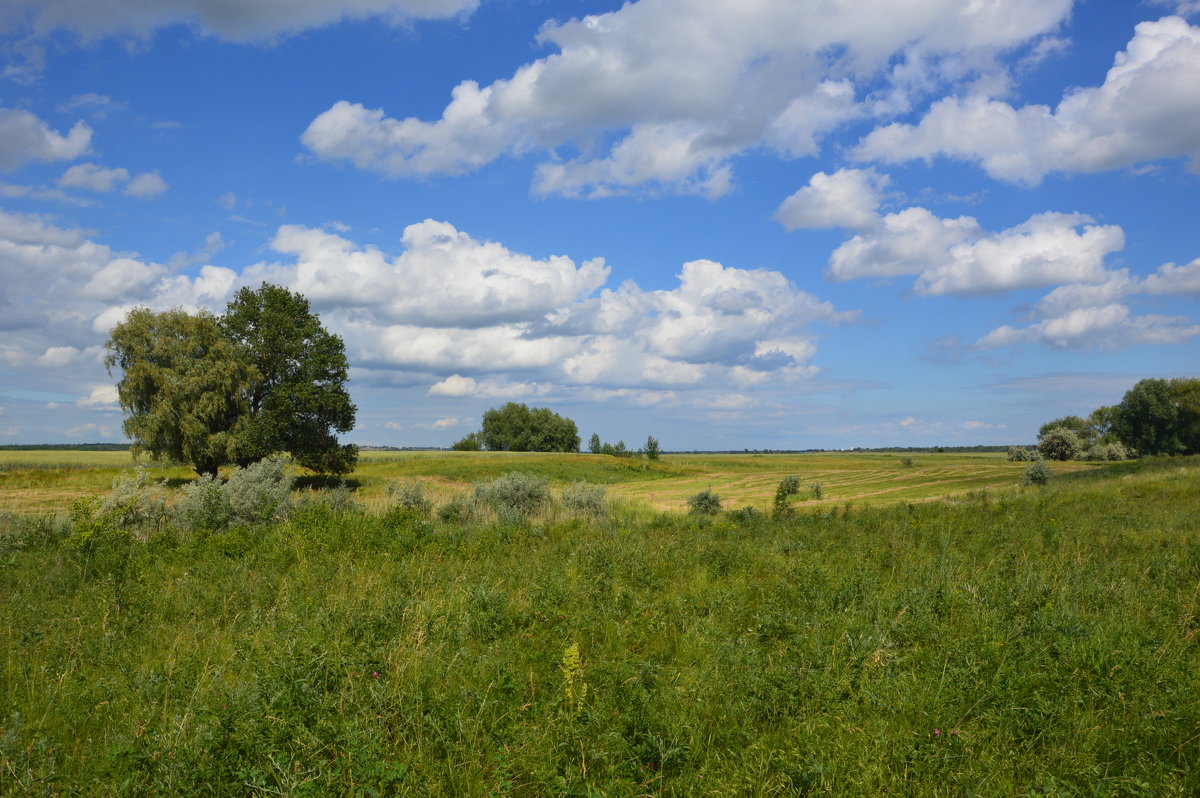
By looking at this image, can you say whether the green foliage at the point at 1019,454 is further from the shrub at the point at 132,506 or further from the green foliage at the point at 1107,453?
the shrub at the point at 132,506

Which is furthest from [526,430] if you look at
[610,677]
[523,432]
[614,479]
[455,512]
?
[610,677]

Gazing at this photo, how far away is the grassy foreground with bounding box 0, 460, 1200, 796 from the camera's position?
13.3 ft

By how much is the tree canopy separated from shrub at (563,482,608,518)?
25.0 m

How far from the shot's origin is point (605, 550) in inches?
417

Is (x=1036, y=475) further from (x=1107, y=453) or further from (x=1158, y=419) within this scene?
(x=1158, y=419)

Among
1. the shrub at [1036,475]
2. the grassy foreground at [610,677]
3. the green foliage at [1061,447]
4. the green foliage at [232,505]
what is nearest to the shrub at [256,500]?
the green foliage at [232,505]

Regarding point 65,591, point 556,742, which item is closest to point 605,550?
point 556,742

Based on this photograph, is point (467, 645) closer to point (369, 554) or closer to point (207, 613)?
point (207, 613)

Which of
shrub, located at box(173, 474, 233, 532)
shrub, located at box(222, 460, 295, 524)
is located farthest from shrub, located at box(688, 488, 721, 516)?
shrub, located at box(173, 474, 233, 532)

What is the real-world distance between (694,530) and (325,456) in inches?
1405

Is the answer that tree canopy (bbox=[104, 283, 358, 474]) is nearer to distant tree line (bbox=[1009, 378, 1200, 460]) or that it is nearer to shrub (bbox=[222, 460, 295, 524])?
shrub (bbox=[222, 460, 295, 524])

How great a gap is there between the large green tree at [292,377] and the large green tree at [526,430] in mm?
75235

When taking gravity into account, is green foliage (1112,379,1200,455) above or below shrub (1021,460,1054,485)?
above

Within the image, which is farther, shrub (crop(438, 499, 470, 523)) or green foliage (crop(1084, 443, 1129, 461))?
green foliage (crop(1084, 443, 1129, 461))
